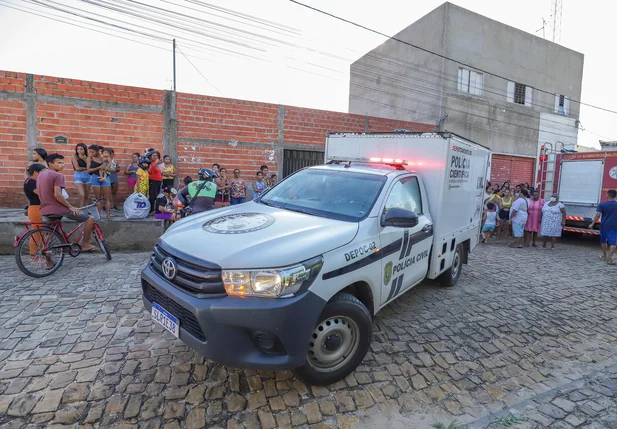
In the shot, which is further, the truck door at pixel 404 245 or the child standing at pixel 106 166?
the child standing at pixel 106 166

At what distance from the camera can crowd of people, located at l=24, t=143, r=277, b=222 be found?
256 inches

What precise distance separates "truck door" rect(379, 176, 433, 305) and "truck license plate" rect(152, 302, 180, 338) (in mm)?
1908

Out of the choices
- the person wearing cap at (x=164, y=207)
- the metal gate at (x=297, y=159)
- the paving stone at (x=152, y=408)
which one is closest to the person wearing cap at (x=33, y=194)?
the person wearing cap at (x=164, y=207)

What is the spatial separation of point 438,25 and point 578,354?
738 inches

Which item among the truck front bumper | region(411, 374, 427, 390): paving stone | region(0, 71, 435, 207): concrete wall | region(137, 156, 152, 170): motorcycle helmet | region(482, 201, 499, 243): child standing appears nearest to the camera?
the truck front bumper

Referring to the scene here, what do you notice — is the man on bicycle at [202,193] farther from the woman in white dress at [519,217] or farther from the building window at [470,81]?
the building window at [470,81]

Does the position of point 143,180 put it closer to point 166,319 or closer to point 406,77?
point 166,319

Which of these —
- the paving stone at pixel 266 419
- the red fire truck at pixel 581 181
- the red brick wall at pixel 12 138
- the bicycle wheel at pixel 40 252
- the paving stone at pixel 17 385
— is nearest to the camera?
the paving stone at pixel 266 419

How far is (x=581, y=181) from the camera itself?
1089cm

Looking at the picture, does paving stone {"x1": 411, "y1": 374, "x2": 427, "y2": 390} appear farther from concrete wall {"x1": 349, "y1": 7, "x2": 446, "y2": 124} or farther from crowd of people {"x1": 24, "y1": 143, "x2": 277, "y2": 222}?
concrete wall {"x1": 349, "y1": 7, "x2": 446, "y2": 124}

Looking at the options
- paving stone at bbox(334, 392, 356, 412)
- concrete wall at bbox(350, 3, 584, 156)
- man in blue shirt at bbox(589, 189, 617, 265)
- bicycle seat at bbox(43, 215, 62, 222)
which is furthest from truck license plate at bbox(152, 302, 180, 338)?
concrete wall at bbox(350, 3, 584, 156)

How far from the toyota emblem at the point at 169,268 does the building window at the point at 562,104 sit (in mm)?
26665

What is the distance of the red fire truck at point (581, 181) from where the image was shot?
1023 centimetres

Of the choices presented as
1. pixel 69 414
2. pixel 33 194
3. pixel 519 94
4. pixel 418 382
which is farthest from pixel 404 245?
pixel 519 94
